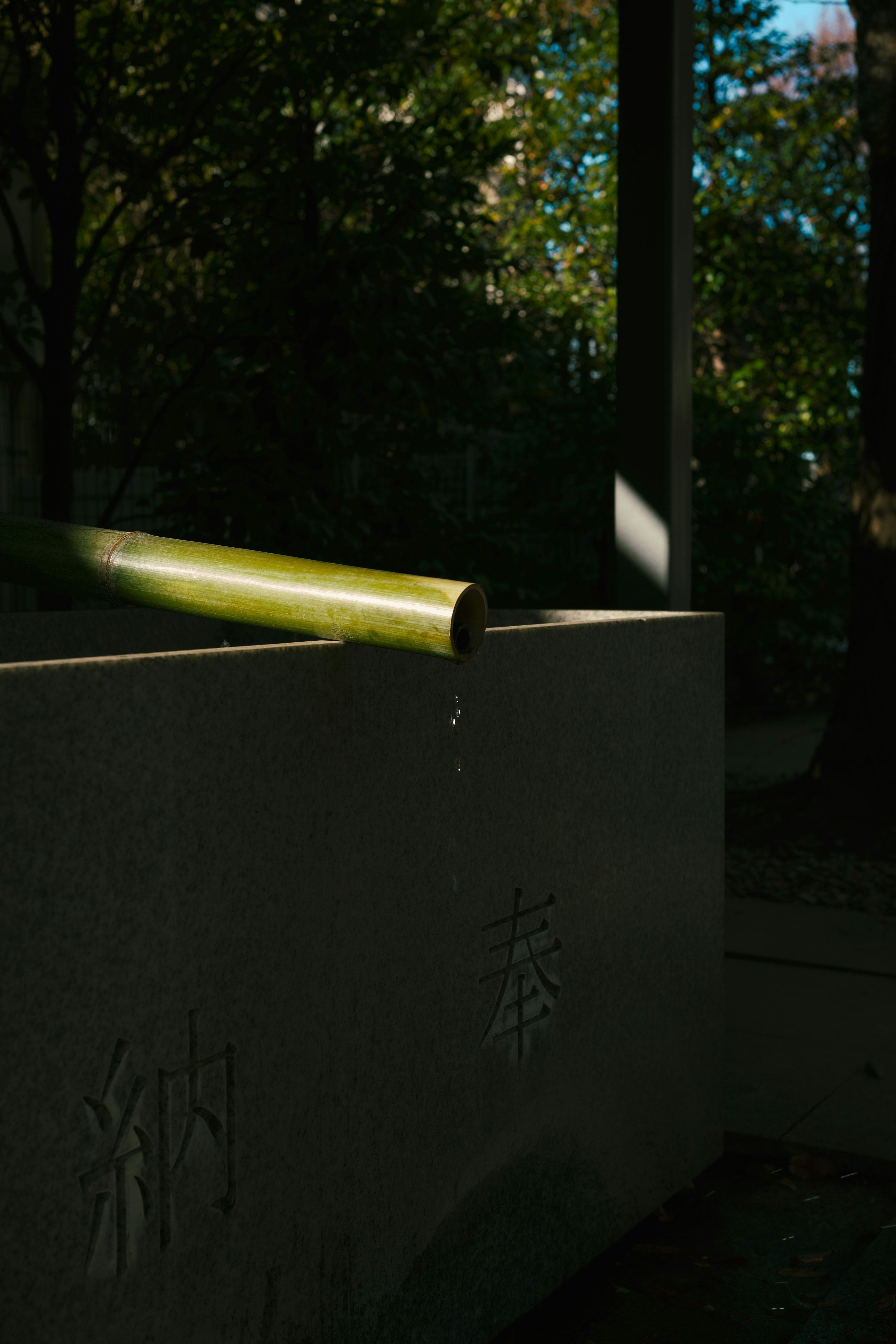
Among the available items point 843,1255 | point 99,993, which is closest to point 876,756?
point 843,1255

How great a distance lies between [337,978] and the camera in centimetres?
204

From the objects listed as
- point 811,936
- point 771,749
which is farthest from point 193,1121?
point 771,749

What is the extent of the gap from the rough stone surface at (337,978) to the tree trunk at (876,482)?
4.61 meters

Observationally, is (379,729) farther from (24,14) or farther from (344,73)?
(24,14)

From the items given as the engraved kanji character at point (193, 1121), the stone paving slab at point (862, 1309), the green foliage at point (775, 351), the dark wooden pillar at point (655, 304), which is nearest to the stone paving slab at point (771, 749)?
the green foliage at point (775, 351)

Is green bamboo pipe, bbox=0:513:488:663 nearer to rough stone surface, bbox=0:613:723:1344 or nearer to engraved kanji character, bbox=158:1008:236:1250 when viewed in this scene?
rough stone surface, bbox=0:613:723:1344

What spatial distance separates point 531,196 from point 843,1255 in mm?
14922

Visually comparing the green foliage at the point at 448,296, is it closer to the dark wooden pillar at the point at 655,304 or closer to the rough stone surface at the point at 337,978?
the dark wooden pillar at the point at 655,304

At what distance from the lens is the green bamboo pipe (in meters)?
1.91

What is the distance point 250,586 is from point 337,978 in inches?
24.1

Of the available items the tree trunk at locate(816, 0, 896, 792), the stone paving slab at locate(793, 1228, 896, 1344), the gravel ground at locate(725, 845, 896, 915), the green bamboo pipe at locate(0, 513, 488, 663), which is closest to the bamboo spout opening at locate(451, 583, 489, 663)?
the green bamboo pipe at locate(0, 513, 488, 663)

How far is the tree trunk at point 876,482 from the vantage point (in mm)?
7383

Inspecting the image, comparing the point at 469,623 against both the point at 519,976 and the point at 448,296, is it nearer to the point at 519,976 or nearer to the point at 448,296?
the point at 519,976

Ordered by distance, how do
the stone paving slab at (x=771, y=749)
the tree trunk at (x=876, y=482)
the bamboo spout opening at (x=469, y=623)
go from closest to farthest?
the bamboo spout opening at (x=469, y=623)
the tree trunk at (x=876, y=482)
the stone paving slab at (x=771, y=749)
